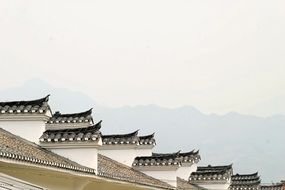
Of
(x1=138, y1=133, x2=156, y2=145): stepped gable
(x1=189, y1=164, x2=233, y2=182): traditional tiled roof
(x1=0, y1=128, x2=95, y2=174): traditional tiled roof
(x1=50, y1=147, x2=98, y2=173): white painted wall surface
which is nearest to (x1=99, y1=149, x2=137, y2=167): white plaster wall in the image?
(x1=138, y1=133, x2=156, y2=145): stepped gable

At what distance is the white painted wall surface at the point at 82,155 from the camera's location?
1525cm

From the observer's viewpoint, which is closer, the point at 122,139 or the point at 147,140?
the point at 122,139

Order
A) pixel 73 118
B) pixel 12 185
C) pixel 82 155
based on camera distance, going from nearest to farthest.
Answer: pixel 12 185
pixel 82 155
pixel 73 118

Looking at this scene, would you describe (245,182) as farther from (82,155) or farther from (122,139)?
(82,155)

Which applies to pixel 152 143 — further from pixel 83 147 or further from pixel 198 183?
pixel 83 147

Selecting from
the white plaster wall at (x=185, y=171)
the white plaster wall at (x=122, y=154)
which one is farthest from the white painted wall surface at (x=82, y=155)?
the white plaster wall at (x=185, y=171)

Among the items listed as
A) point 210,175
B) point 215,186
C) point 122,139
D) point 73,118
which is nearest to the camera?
point 73,118

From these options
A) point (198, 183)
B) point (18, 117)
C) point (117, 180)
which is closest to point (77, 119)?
point (18, 117)

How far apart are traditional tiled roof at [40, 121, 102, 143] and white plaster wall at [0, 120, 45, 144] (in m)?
0.21

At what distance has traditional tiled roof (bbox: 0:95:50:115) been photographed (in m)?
16.5

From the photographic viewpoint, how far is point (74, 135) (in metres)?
15.8

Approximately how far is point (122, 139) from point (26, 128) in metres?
7.06

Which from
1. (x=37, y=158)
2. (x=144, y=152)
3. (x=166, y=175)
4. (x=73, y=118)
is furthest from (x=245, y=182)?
(x=37, y=158)

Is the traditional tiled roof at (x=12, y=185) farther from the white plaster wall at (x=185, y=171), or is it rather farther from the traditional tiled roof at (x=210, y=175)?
the white plaster wall at (x=185, y=171)
